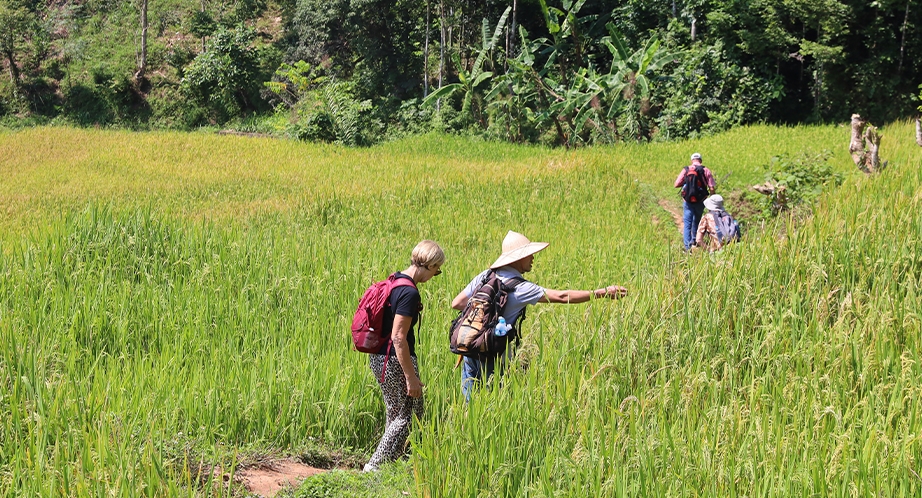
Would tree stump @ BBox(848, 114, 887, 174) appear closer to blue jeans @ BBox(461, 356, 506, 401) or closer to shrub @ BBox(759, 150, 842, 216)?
shrub @ BBox(759, 150, 842, 216)

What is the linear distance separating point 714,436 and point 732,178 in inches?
450

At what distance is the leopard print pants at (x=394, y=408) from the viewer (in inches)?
180

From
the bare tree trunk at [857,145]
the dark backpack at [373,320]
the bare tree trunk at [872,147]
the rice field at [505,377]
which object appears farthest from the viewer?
the bare tree trunk at [857,145]

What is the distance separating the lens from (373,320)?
14.5 ft

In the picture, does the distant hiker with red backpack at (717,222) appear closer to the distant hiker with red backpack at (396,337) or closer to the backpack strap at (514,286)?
the backpack strap at (514,286)

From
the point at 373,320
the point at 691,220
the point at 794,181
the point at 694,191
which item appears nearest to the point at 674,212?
the point at 794,181

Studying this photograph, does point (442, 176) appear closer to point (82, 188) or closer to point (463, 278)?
point (82, 188)

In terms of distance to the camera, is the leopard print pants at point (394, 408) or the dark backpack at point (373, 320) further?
the leopard print pants at point (394, 408)

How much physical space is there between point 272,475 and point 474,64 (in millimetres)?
19560

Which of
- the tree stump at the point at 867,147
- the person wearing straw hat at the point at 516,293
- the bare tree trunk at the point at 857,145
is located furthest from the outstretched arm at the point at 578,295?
the bare tree trunk at the point at 857,145

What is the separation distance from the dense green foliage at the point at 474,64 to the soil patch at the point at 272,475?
15644mm

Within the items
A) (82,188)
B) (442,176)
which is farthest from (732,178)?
(82,188)

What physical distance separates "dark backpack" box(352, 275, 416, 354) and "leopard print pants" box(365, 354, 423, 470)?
0.43ft

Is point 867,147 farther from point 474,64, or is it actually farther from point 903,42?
point 474,64
